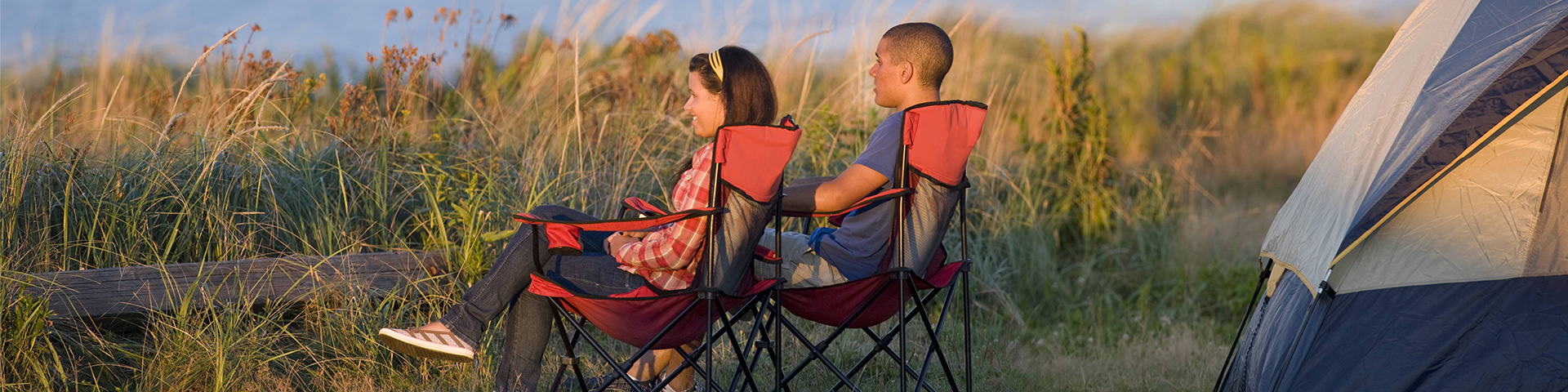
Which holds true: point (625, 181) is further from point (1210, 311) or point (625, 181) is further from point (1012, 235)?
point (1210, 311)

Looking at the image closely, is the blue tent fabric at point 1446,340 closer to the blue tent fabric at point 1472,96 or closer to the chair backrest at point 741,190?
the blue tent fabric at point 1472,96

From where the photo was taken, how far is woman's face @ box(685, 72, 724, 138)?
2.77 meters

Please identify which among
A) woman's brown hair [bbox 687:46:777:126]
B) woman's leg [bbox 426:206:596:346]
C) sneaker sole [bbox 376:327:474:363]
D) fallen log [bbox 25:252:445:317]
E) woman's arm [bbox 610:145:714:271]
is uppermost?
woman's brown hair [bbox 687:46:777:126]

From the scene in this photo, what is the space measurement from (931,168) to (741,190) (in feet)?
1.69

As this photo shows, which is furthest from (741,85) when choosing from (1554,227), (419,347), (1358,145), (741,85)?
(1554,227)

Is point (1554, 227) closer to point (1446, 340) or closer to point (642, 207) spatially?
point (1446, 340)

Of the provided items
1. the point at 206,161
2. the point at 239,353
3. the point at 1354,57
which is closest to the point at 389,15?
the point at 206,161

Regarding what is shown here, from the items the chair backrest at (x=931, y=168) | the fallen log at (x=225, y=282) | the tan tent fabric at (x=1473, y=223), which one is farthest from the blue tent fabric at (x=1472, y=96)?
the fallen log at (x=225, y=282)

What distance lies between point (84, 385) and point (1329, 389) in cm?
338

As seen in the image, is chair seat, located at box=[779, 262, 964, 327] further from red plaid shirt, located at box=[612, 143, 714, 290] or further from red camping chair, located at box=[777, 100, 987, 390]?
red plaid shirt, located at box=[612, 143, 714, 290]

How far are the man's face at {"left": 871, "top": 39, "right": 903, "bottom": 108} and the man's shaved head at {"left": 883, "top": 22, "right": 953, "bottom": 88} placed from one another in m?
0.02

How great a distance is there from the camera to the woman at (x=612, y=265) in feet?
8.63

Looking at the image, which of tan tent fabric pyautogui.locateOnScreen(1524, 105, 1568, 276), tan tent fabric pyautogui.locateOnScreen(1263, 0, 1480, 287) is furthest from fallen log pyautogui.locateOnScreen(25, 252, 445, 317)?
tan tent fabric pyautogui.locateOnScreen(1524, 105, 1568, 276)

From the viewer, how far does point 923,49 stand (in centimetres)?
288
